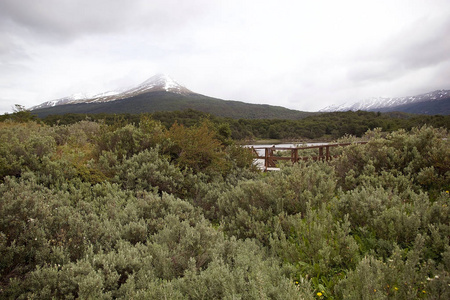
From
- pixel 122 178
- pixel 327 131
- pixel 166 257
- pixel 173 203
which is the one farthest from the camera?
pixel 327 131

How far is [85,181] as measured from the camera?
4.98m

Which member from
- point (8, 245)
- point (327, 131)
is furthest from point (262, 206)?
point (327, 131)

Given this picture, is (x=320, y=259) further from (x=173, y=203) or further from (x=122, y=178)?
(x=122, y=178)

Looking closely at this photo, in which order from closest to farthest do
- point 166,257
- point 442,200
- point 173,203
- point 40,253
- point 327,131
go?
point 40,253 < point 166,257 < point 442,200 < point 173,203 < point 327,131

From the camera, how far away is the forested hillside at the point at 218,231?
2.22 m

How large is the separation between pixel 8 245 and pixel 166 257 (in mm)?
1674

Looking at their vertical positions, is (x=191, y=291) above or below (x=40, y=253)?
below

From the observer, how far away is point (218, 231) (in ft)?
11.5

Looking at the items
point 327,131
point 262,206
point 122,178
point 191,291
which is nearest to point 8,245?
point 191,291

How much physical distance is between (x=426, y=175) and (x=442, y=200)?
1.70 m

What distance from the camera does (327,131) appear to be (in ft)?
196

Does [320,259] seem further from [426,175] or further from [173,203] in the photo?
[426,175]

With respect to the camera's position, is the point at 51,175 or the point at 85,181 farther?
the point at 85,181

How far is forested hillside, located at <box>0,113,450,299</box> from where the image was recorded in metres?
2.22
